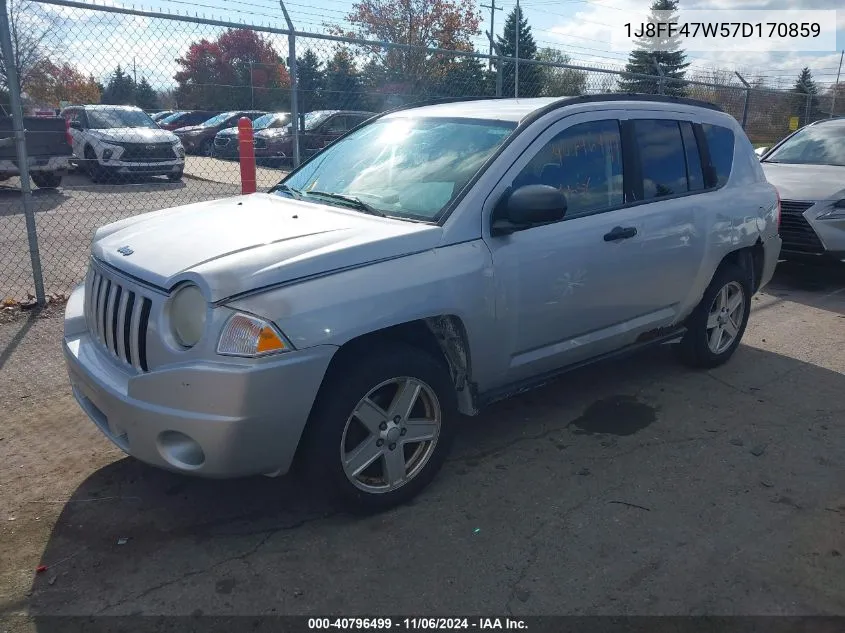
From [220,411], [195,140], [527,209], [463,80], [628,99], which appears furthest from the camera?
[195,140]

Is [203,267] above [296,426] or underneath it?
above

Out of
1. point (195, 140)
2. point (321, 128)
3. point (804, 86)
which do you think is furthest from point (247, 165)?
point (804, 86)

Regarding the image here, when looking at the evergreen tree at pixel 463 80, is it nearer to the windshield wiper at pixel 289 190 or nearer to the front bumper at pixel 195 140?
the windshield wiper at pixel 289 190

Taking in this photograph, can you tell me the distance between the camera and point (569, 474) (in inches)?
147

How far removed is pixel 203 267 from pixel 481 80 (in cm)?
951

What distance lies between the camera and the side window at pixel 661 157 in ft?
14.5

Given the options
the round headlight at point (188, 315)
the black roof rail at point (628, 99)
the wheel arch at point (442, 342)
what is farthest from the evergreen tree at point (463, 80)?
the round headlight at point (188, 315)

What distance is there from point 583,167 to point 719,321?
6.16ft

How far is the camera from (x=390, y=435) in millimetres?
3266

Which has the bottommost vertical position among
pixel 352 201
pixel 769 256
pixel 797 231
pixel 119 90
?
pixel 797 231

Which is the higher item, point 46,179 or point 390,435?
point 46,179

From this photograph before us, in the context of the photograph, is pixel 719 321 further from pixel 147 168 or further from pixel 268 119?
pixel 268 119

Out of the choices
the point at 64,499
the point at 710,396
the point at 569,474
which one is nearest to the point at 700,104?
the point at 710,396

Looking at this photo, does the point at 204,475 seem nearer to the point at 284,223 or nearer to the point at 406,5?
the point at 284,223
